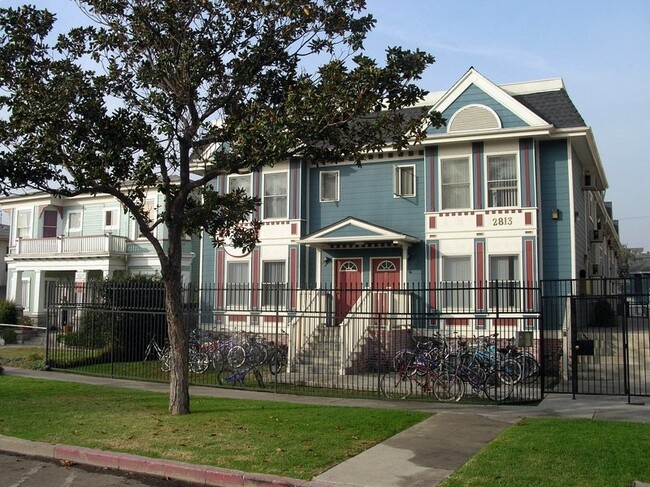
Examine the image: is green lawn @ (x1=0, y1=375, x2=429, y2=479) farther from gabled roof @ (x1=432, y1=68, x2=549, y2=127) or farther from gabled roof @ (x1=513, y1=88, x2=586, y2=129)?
gabled roof @ (x1=513, y1=88, x2=586, y2=129)

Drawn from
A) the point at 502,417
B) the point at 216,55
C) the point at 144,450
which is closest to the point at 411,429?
the point at 502,417

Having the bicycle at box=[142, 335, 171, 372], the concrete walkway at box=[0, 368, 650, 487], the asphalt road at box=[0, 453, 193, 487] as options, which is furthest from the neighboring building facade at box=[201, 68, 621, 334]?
the asphalt road at box=[0, 453, 193, 487]

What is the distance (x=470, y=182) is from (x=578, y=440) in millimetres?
12430

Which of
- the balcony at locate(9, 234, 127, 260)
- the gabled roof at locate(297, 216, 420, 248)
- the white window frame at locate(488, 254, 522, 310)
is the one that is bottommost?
the white window frame at locate(488, 254, 522, 310)

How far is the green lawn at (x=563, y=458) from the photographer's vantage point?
7.12m

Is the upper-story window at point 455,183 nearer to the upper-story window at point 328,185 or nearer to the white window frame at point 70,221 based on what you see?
the upper-story window at point 328,185

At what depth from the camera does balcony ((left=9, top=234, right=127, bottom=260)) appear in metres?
32.9

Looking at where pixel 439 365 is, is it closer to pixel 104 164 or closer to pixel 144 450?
pixel 144 450

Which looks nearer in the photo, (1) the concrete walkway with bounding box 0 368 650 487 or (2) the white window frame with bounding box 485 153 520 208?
(1) the concrete walkway with bounding box 0 368 650 487

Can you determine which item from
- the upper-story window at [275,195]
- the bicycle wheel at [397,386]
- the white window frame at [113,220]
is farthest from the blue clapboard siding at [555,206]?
the white window frame at [113,220]

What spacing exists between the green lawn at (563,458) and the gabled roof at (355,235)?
431 inches

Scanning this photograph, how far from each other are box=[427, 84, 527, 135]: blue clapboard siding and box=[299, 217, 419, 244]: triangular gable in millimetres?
3570

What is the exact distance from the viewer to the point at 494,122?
20.0m

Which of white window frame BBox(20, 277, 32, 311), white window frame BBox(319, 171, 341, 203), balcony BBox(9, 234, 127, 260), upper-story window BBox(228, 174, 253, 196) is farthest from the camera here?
white window frame BBox(20, 277, 32, 311)
